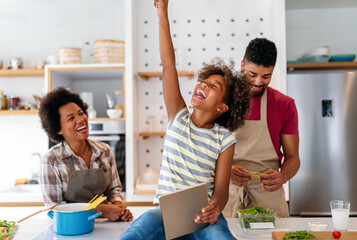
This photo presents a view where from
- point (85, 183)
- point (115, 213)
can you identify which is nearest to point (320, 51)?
point (85, 183)

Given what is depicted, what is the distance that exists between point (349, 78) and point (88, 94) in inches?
83.0

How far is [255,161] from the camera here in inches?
71.0

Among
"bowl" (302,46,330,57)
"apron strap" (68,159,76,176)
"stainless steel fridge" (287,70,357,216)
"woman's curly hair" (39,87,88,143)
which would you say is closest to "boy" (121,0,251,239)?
"apron strap" (68,159,76,176)

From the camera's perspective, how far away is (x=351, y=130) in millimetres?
2994

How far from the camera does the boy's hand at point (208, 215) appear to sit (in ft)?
3.77

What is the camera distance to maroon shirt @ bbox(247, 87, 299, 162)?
182 centimetres

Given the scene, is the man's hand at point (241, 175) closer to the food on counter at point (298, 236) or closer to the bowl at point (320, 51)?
the food on counter at point (298, 236)

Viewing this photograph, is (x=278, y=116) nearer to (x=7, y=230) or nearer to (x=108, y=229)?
(x=108, y=229)

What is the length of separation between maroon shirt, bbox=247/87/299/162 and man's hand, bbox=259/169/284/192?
26 centimetres

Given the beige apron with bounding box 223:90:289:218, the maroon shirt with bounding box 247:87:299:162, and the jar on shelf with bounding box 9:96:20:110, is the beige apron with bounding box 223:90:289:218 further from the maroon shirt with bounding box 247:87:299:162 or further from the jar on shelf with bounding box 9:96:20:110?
the jar on shelf with bounding box 9:96:20:110

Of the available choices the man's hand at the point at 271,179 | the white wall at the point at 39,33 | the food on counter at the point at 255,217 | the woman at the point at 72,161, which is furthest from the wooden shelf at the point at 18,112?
the food on counter at the point at 255,217

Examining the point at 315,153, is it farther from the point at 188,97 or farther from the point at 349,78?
the point at 188,97

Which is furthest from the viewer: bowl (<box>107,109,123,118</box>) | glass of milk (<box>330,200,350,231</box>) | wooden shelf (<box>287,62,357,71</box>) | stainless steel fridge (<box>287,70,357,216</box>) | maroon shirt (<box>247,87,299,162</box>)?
wooden shelf (<box>287,62,357,71</box>)

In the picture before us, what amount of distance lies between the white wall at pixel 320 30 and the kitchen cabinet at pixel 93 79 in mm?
1655
